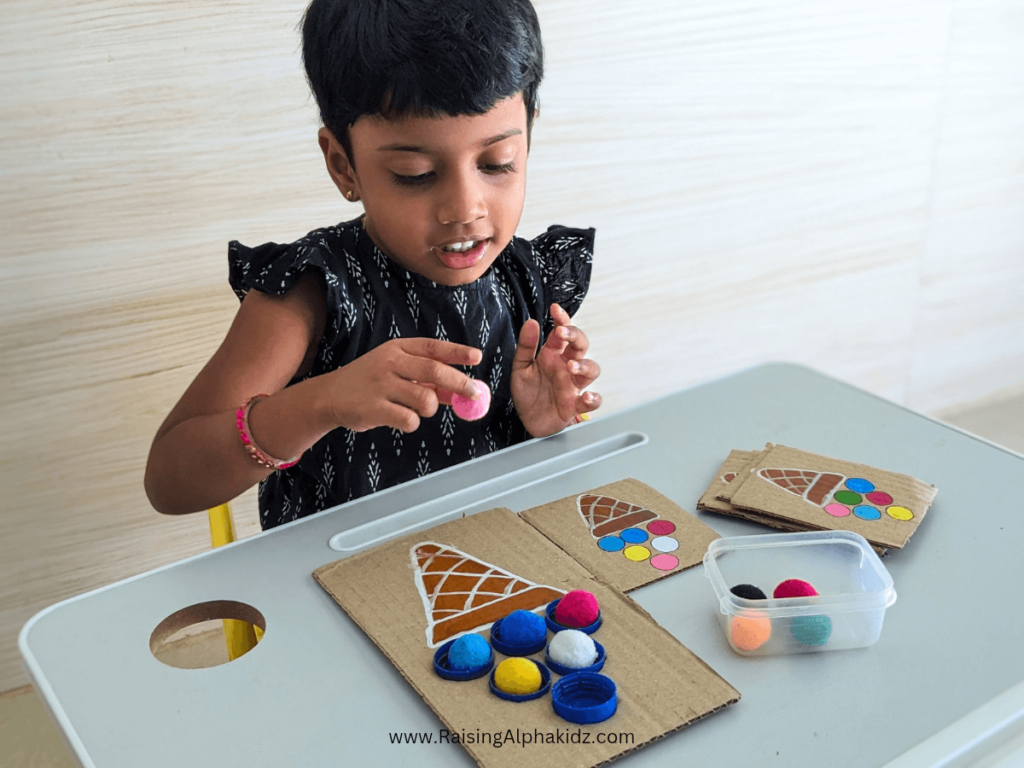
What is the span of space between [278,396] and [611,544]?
277 millimetres

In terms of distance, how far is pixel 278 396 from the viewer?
2.48ft

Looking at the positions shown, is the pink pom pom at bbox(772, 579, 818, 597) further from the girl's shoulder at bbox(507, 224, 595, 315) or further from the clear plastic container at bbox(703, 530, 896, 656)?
the girl's shoulder at bbox(507, 224, 595, 315)

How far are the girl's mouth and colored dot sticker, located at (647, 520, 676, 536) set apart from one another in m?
0.27

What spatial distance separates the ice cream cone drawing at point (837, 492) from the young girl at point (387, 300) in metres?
0.18

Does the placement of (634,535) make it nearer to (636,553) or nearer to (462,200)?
(636,553)

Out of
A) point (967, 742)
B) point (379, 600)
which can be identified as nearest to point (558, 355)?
point (379, 600)

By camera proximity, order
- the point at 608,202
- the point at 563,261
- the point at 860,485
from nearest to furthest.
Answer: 1. the point at 860,485
2. the point at 563,261
3. the point at 608,202

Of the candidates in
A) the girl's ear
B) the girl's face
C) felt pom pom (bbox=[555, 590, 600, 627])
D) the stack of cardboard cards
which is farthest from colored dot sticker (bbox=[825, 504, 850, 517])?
the girl's ear

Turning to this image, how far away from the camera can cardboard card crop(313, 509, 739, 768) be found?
509mm

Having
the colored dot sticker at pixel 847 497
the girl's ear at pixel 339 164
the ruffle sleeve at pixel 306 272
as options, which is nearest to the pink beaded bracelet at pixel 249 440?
the ruffle sleeve at pixel 306 272

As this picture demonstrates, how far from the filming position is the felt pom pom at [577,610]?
587 millimetres

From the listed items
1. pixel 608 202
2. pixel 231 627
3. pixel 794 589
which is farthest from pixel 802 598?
pixel 608 202

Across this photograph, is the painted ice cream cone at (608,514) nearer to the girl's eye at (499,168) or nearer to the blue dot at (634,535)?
the blue dot at (634,535)

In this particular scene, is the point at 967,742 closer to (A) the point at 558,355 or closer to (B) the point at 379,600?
(B) the point at 379,600
